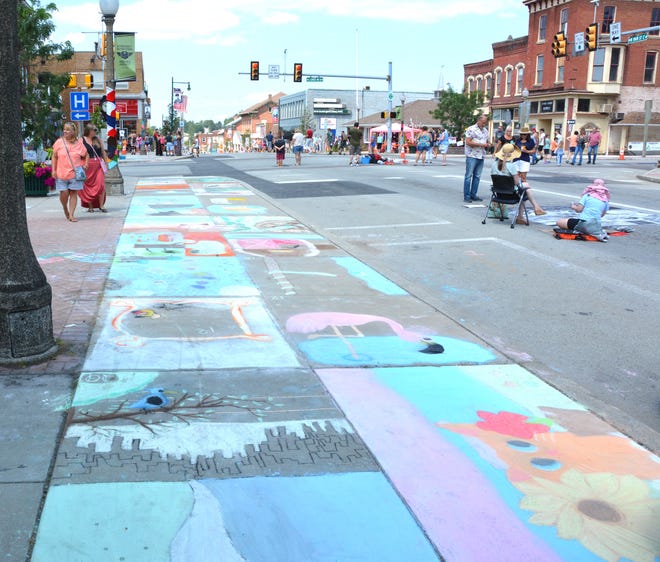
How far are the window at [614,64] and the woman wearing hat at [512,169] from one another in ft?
144

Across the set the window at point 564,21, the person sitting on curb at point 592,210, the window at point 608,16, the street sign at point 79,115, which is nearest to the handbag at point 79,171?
the person sitting on curb at point 592,210

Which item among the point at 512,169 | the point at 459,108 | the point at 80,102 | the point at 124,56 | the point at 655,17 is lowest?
the point at 512,169

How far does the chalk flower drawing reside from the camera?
2.98m

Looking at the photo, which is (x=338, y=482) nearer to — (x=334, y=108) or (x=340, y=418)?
(x=340, y=418)

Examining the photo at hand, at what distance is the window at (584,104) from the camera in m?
52.8

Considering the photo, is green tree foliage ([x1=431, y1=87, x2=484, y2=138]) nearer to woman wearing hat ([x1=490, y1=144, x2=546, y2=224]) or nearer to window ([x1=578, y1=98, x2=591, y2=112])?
window ([x1=578, y1=98, x2=591, y2=112])

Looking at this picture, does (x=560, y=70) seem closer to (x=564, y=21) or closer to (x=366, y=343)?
(x=564, y=21)

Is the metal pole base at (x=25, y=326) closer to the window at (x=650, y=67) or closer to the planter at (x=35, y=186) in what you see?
the planter at (x=35, y=186)

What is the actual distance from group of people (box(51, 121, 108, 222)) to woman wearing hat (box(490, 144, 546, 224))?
7.49 metres

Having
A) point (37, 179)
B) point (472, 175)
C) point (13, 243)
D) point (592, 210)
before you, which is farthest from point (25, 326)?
point (37, 179)

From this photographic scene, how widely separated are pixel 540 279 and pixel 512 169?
16.4 feet

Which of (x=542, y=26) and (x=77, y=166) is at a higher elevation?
(x=542, y=26)

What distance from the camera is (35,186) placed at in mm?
Result: 17062

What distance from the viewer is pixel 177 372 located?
193 inches
